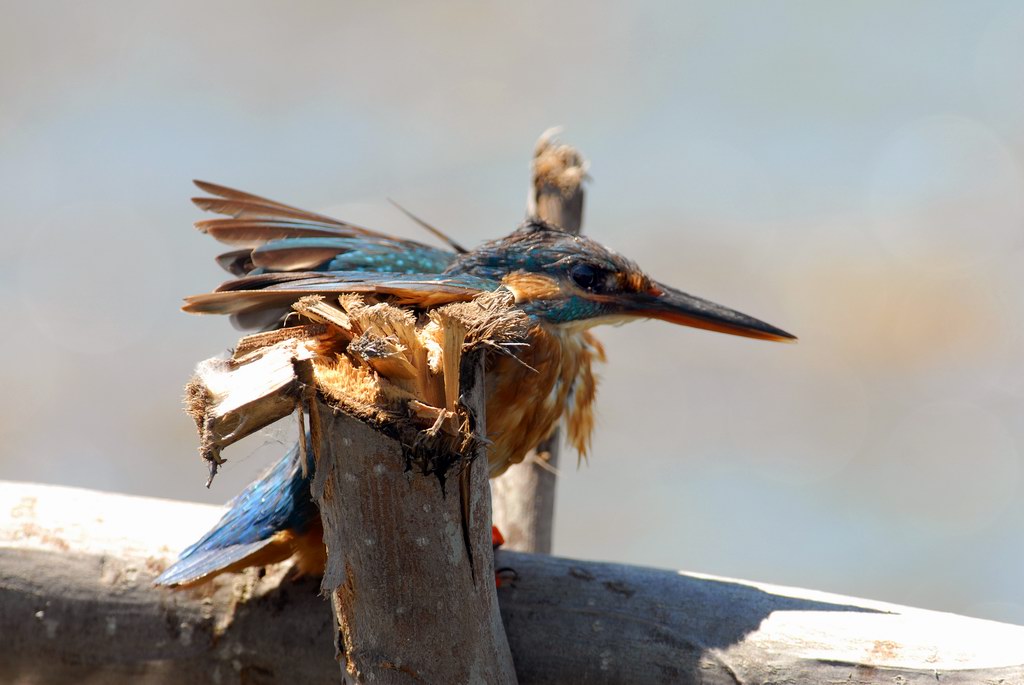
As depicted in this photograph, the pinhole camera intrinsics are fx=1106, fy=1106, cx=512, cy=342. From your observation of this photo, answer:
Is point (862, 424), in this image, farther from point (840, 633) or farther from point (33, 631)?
point (33, 631)

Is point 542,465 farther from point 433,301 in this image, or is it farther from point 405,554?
point 405,554

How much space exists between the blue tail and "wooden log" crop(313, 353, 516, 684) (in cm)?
31

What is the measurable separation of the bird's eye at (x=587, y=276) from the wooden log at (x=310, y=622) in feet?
1.52

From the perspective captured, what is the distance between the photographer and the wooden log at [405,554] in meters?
1.21

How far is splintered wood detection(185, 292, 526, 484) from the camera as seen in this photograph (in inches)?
45.2

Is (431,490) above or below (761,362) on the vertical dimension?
below

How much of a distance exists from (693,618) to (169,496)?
11.2ft

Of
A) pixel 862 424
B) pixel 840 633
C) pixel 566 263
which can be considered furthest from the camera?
pixel 862 424

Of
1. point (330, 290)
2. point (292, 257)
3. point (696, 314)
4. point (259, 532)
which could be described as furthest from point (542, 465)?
point (330, 290)

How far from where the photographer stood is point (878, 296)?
16.5 feet

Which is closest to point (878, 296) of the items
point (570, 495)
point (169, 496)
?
point (570, 495)

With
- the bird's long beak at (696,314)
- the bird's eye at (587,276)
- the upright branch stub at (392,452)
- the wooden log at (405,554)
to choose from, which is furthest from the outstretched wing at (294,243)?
the wooden log at (405,554)

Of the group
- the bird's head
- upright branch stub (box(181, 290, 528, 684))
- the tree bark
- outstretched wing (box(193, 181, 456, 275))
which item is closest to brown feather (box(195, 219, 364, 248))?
outstretched wing (box(193, 181, 456, 275))

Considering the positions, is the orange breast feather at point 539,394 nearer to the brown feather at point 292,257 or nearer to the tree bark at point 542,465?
the tree bark at point 542,465
